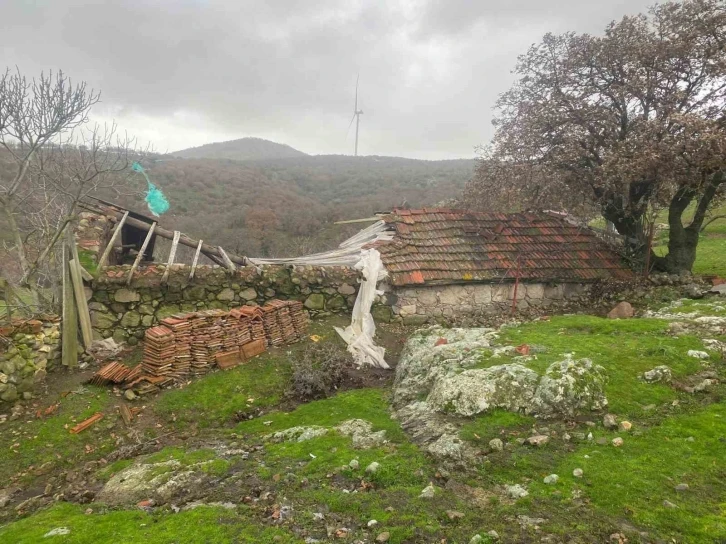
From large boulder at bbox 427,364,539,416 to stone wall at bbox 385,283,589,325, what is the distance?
468cm

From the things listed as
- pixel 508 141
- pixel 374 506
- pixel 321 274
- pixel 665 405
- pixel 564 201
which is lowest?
pixel 374 506

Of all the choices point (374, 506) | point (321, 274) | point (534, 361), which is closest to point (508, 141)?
point (321, 274)

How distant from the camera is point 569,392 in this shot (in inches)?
210

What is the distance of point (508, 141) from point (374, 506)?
1217 cm

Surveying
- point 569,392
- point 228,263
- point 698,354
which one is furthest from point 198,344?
point 698,354

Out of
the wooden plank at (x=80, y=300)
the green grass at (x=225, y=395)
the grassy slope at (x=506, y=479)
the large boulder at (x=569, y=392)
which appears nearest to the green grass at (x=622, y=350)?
the grassy slope at (x=506, y=479)

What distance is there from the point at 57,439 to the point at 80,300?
3.20 metres

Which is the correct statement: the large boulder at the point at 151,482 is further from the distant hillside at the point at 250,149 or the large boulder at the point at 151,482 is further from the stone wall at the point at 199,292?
the distant hillside at the point at 250,149

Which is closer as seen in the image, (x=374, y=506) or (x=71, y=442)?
(x=374, y=506)

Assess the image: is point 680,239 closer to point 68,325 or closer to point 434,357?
point 434,357

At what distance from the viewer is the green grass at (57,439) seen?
5.84 metres

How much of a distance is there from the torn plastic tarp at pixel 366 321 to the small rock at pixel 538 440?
4.44 meters

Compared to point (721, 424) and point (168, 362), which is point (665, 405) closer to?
point (721, 424)

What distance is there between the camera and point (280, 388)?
25.3ft
